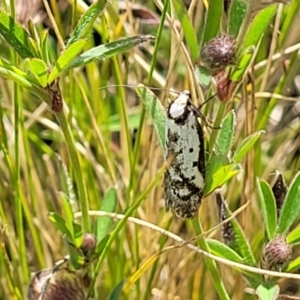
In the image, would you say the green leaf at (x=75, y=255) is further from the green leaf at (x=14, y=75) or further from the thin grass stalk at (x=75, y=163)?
the green leaf at (x=14, y=75)

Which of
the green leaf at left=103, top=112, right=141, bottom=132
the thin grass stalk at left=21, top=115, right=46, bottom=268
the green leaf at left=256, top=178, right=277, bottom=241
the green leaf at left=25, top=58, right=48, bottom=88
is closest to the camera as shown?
the green leaf at left=25, top=58, right=48, bottom=88

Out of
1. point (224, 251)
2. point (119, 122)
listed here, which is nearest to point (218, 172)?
point (224, 251)

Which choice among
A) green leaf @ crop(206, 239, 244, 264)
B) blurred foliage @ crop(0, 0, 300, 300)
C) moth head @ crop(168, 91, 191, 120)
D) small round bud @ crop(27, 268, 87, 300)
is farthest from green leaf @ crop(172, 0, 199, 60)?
small round bud @ crop(27, 268, 87, 300)

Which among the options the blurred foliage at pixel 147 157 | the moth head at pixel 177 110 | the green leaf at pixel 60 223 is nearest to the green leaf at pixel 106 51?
the blurred foliage at pixel 147 157

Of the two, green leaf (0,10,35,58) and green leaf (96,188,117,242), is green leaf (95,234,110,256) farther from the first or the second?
green leaf (0,10,35,58)

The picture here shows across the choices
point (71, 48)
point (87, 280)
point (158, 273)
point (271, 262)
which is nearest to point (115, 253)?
point (158, 273)

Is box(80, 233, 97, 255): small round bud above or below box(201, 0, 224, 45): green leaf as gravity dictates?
below

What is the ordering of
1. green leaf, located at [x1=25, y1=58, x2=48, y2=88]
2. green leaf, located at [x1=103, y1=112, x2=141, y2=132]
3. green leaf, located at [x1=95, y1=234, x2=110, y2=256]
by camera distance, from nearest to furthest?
green leaf, located at [x1=25, y1=58, x2=48, y2=88]
green leaf, located at [x1=95, y1=234, x2=110, y2=256]
green leaf, located at [x1=103, y1=112, x2=141, y2=132]

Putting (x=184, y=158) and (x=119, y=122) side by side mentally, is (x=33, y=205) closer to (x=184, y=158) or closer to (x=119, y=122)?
(x=119, y=122)
